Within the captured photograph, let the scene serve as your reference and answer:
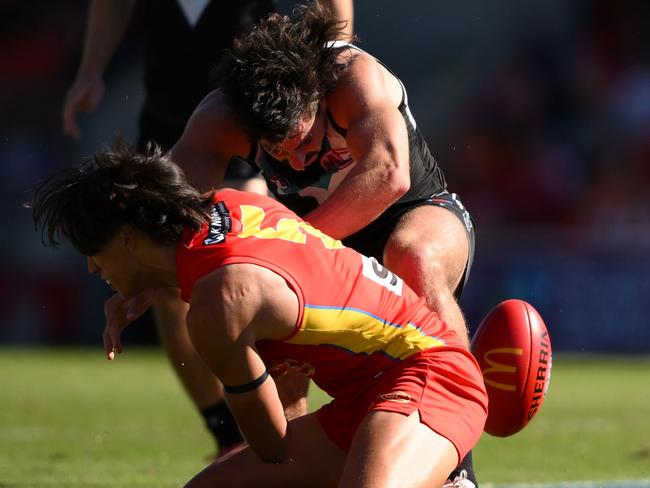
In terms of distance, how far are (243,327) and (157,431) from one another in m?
4.35

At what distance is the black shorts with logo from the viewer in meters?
4.85

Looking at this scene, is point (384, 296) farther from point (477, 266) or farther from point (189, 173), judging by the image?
point (477, 266)

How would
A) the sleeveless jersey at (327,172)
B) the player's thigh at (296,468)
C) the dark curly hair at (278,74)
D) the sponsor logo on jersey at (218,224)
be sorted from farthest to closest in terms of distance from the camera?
the sleeveless jersey at (327,172) < the dark curly hair at (278,74) < the player's thigh at (296,468) < the sponsor logo on jersey at (218,224)

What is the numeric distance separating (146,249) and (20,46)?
1392 cm

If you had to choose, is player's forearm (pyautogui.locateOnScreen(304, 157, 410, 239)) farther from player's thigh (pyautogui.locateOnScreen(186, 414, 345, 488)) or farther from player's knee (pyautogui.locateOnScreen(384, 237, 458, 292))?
player's thigh (pyautogui.locateOnScreen(186, 414, 345, 488))

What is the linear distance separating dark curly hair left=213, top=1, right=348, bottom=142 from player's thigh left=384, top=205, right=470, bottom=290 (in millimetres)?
635

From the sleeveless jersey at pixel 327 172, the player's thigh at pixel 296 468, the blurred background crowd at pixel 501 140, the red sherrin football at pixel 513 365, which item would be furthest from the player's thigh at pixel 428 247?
the blurred background crowd at pixel 501 140

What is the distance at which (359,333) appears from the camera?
11.8 feet

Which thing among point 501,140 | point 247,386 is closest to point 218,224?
point 247,386

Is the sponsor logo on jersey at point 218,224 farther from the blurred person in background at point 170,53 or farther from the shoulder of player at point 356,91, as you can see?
the blurred person in background at point 170,53

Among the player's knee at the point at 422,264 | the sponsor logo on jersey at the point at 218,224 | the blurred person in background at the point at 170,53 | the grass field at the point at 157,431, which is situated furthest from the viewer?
the blurred person in background at the point at 170,53

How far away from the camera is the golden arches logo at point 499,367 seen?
14.3 ft

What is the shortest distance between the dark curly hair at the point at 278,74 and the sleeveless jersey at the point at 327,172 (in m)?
0.17

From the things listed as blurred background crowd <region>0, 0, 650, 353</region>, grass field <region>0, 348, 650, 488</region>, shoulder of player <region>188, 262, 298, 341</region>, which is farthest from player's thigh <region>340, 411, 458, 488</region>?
blurred background crowd <region>0, 0, 650, 353</region>
